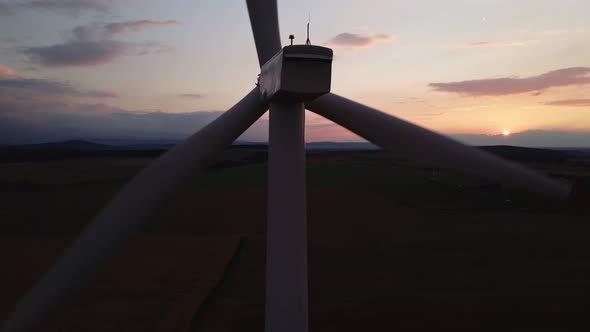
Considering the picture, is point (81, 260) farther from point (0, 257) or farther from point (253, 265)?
point (0, 257)

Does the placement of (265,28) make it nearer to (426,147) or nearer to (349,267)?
(426,147)

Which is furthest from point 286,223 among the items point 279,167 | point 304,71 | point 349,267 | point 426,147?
point 349,267

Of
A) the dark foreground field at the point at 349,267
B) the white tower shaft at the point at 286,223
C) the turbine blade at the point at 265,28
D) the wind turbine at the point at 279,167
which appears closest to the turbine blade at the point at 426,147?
the wind turbine at the point at 279,167

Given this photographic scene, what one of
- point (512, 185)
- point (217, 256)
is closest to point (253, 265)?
point (217, 256)

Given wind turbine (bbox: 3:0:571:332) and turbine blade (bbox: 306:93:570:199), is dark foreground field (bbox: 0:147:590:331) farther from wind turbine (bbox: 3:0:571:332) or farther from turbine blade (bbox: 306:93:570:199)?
turbine blade (bbox: 306:93:570:199)

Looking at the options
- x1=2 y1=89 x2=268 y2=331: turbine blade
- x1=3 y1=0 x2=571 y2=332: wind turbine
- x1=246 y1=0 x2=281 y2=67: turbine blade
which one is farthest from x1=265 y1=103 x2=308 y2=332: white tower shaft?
x1=246 y1=0 x2=281 y2=67: turbine blade
